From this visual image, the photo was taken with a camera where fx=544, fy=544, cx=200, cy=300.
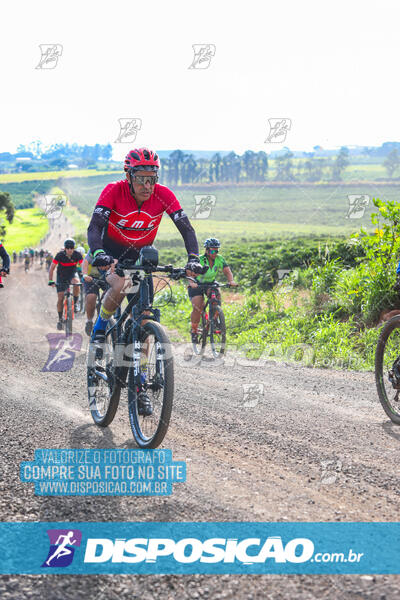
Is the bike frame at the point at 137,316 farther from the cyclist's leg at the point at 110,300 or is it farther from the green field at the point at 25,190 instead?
the green field at the point at 25,190

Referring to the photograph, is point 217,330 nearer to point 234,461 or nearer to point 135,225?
point 135,225

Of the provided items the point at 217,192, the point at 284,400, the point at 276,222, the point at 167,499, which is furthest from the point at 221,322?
the point at 217,192

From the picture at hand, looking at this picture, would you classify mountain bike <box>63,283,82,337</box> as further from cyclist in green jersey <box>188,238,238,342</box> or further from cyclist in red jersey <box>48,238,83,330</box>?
cyclist in green jersey <box>188,238,238,342</box>

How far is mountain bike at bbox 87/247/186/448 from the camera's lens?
4277 mm

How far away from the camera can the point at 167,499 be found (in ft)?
11.7

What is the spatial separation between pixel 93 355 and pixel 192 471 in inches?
75.6

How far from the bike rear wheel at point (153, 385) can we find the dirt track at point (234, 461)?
0.25 metres

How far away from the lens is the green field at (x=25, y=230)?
9656 centimetres

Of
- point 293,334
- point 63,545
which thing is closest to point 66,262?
point 293,334

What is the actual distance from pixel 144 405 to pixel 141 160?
218 cm

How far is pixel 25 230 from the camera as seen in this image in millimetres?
116250

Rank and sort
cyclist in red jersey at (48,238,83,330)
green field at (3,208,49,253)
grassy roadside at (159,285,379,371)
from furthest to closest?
1. green field at (3,208,49,253)
2. cyclist in red jersey at (48,238,83,330)
3. grassy roadside at (159,285,379,371)

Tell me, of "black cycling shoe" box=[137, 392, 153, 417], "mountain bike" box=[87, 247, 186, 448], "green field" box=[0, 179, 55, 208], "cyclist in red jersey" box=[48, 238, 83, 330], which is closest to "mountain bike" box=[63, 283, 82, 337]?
"cyclist in red jersey" box=[48, 238, 83, 330]

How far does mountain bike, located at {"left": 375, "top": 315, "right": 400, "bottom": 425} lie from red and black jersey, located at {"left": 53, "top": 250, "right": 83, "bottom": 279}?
373 inches
